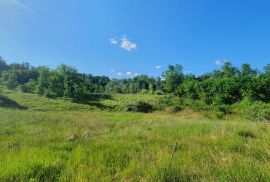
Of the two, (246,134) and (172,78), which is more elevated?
(172,78)

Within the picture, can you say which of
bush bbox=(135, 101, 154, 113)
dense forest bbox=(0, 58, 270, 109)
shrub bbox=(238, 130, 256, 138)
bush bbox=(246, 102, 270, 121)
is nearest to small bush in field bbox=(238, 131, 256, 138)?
shrub bbox=(238, 130, 256, 138)

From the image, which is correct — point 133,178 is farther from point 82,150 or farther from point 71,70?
point 71,70

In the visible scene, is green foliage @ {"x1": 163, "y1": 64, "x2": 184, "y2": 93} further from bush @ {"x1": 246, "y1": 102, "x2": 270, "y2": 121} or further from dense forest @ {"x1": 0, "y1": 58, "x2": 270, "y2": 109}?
bush @ {"x1": 246, "y1": 102, "x2": 270, "y2": 121}

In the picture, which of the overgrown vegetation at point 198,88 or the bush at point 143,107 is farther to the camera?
the bush at point 143,107

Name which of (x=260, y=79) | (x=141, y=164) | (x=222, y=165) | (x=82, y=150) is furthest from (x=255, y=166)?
(x=260, y=79)

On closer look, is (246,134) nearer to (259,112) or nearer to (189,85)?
(259,112)

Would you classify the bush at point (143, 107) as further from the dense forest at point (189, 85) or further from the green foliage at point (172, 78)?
the green foliage at point (172, 78)

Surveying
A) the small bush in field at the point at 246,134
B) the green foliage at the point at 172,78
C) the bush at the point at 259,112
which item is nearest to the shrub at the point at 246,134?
the small bush in field at the point at 246,134

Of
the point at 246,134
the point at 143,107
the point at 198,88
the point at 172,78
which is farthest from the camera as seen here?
the point at 172,78

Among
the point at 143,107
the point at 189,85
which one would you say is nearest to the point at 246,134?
the point at 143,107

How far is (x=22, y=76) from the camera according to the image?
8300 centimetres

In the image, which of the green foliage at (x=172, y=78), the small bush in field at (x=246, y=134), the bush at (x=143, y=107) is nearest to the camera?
the small bush in field at (x=246, y=134)

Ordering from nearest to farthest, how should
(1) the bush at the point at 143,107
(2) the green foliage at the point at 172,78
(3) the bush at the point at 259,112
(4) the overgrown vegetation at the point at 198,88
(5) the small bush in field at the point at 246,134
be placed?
(5) the small bush in field at the point at 246,134 < (3) the bush at the point at 259,112 < (4) the overgrown vegetation at the point at 198,88 < (1) the bush at the point at 143,107 < (2) the green foliage at the point at 172,78

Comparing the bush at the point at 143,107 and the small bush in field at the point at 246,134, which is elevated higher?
the small bush in field at the point at 246,134
